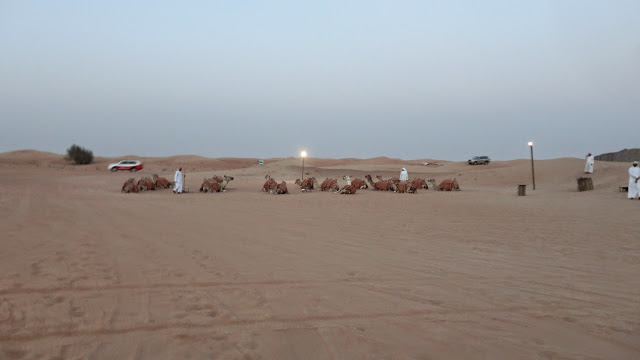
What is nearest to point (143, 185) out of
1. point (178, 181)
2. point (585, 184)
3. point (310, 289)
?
point (178, 181)

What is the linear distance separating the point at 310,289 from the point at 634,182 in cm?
1583

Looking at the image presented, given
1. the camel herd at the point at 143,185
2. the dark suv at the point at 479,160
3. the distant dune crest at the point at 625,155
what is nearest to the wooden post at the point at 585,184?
the distant dune crest at the point at 625,155

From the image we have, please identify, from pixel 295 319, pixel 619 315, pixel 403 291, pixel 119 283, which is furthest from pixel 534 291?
pixel 119 283

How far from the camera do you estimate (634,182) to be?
15.1 meters

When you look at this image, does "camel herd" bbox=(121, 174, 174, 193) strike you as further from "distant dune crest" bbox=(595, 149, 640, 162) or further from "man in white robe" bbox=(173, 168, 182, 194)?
"distant dune crest" bbox=(595, 149, 640, 162)

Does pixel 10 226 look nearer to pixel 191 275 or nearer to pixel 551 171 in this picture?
pixel 191 275

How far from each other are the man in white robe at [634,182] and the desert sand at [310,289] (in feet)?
21.6

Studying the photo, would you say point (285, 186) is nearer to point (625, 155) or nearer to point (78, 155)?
point (625, 155)

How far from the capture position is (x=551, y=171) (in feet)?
90.4

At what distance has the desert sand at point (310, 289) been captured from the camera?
317 cm

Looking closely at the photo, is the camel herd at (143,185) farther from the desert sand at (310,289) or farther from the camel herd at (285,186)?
the desert sand at (310,289)

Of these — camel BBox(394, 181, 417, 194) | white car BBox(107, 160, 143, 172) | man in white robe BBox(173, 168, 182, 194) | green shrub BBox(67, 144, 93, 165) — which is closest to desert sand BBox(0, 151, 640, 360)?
man in white robe BBox(173, 168, 182, 194)

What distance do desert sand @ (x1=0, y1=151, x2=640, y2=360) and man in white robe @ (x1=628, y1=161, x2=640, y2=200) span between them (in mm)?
6587

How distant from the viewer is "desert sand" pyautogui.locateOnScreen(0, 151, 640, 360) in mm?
3174
